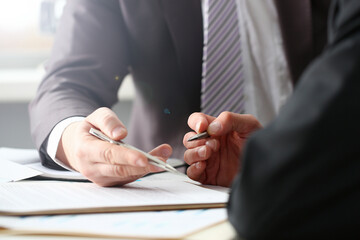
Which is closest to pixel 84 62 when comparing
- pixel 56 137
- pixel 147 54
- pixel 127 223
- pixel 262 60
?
pixel 147 54

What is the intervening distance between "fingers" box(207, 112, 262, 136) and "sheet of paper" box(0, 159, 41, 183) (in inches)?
9.0

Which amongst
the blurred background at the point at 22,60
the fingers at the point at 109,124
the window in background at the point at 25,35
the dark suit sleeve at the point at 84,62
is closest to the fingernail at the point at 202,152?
the fingers at the point at 109,124

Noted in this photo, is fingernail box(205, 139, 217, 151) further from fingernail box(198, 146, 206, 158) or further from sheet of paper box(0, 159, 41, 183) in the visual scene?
sheet of paper box(0, 159, 41, 183)

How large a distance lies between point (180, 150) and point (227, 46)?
8.7 inches

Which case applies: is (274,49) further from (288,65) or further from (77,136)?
(77,136)

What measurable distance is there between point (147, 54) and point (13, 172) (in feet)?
1.38

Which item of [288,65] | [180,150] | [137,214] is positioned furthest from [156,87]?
[137,214]

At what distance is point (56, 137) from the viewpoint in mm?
590

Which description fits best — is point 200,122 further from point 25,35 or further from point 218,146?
point 25,35

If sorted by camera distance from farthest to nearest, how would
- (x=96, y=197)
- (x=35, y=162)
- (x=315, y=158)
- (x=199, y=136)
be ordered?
(x=35, y=162) → (x=199, y=136) → (x=96, y=197) → (x=315, y=158)

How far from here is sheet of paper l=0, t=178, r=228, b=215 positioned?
354mm

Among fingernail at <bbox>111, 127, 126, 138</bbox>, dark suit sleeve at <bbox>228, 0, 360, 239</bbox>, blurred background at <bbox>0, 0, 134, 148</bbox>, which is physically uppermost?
dark suit sleeve at <bbox>228, 0, 360, 239</bbox>

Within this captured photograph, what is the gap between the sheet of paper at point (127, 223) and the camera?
0.95 feet

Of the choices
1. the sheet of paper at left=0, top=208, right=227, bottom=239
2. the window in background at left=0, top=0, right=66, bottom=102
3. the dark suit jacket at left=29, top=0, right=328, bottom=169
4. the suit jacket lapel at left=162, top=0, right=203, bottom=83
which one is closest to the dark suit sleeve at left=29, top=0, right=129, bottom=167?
the dark suit jacket at left=29, top=0, right=328, bottom=169
